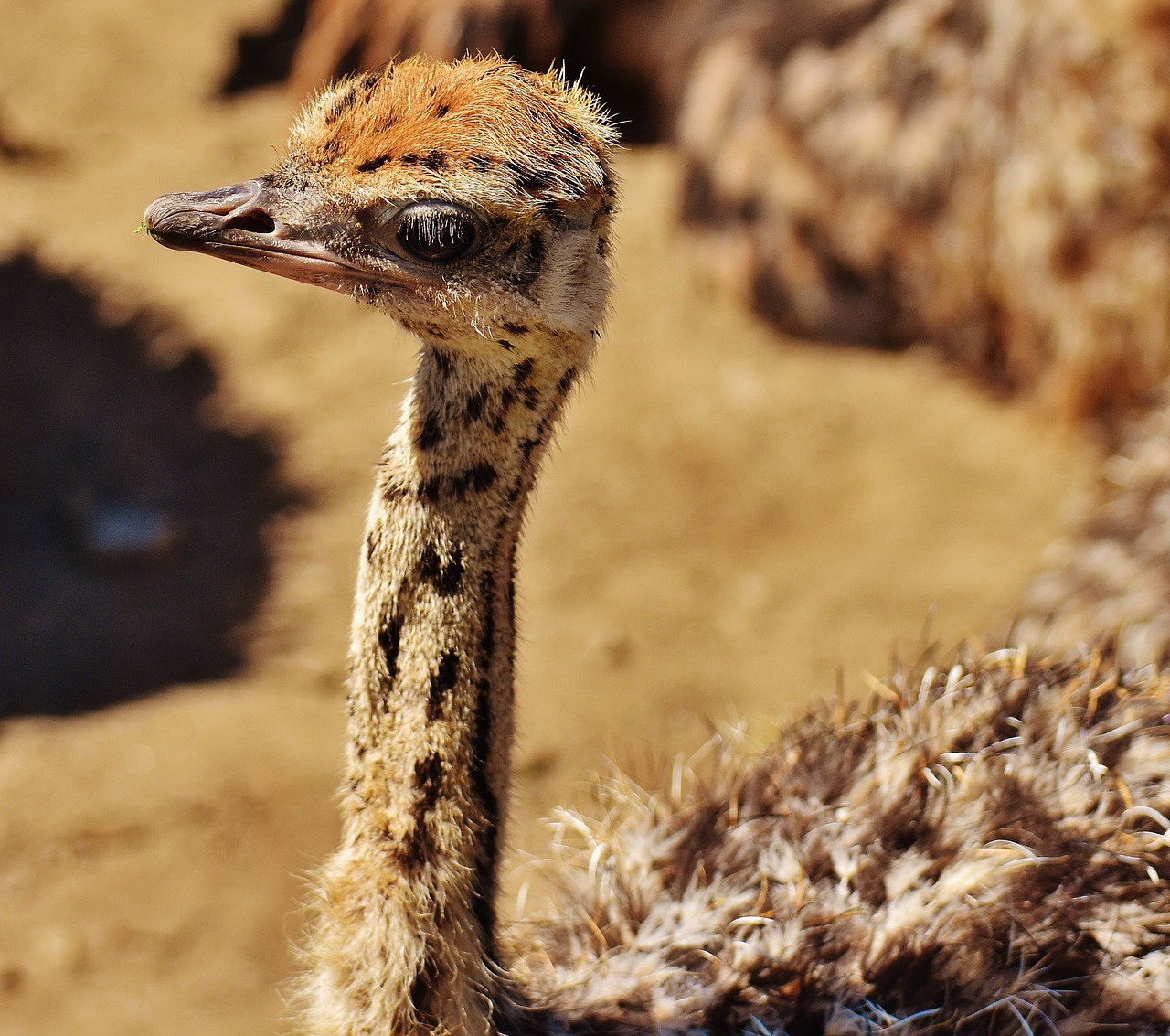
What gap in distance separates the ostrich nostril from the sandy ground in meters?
1.52

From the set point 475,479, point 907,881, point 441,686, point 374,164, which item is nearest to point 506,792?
point 441,686

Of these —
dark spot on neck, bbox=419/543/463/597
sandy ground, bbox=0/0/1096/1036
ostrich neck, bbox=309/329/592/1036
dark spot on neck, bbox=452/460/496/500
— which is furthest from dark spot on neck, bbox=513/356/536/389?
sandy ground, bbox=0/0/1096/1036

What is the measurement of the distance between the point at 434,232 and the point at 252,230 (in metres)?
0.31

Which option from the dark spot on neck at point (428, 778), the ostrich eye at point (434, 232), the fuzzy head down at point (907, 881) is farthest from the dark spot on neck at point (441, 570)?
the fuzzy head down at point (907, 881)

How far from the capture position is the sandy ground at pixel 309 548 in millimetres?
3764

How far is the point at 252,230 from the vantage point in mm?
2111

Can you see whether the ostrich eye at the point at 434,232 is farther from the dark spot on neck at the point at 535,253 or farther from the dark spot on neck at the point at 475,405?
the dark spot on neck at the point at 475,405

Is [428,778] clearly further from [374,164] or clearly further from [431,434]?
[374,164]

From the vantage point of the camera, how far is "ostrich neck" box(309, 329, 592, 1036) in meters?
2.09

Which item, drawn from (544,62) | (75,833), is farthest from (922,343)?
(75,833)

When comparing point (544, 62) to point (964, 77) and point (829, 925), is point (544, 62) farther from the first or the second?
point (829, 925)

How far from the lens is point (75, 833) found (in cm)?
385

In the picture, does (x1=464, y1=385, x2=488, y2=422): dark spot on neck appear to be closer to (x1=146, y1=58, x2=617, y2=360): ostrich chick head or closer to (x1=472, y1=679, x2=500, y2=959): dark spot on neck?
(x1=146, y1=58, x2=617, y2=360): ostrich chick head

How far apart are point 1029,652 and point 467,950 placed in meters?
1.55
